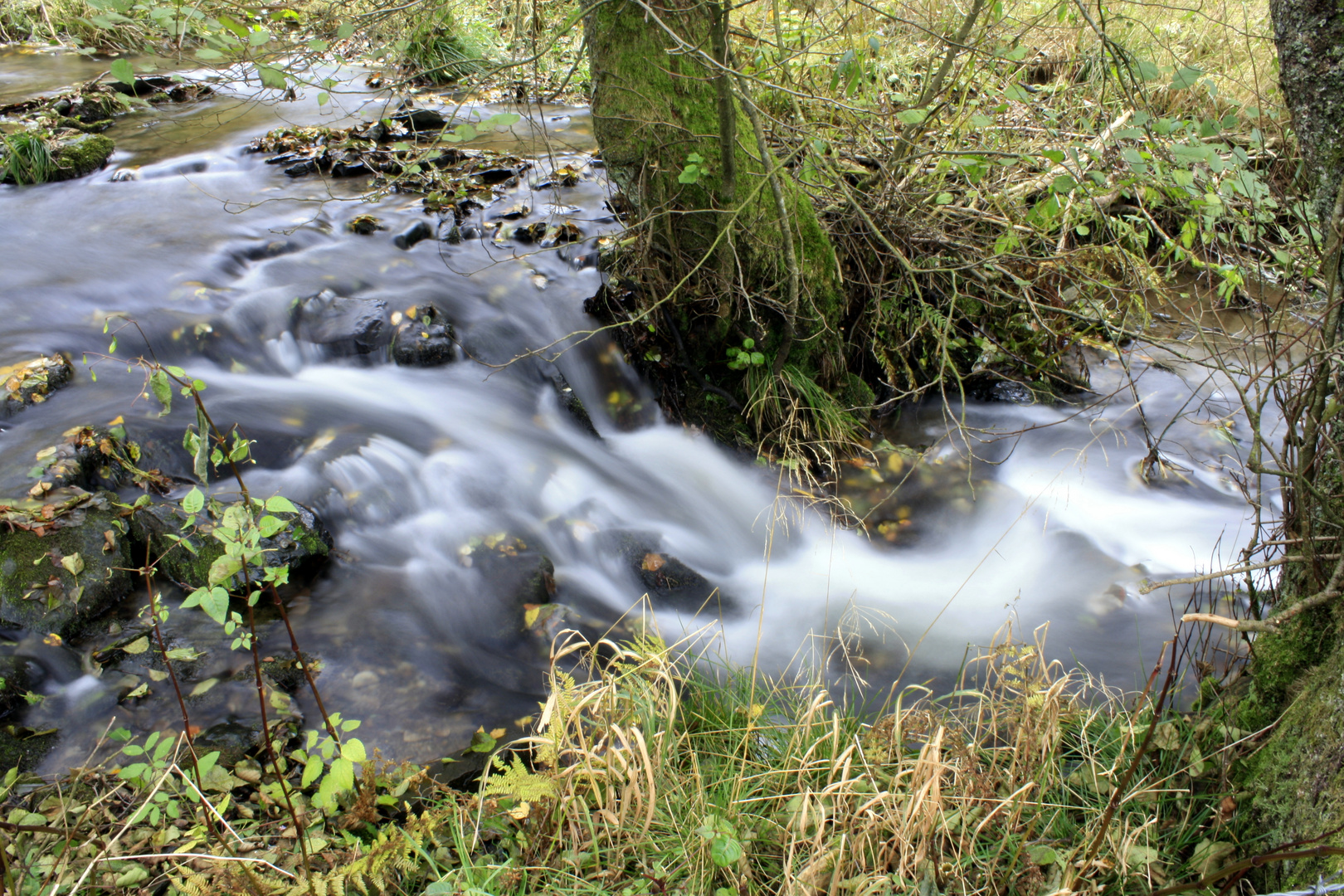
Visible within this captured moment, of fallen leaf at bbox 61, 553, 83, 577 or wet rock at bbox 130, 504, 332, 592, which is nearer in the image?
fallen leaf at bbox 61, 553, 83, 577

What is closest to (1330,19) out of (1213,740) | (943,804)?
(1213,740)

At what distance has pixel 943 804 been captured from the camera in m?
2.21

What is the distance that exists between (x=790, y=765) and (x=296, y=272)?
4.84m

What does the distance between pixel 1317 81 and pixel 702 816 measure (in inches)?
100.0

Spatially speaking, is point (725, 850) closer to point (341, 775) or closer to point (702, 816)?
point (702, 816)

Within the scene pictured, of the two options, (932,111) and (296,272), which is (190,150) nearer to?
(296,272)

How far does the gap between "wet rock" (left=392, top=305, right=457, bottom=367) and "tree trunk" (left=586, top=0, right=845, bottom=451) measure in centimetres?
121

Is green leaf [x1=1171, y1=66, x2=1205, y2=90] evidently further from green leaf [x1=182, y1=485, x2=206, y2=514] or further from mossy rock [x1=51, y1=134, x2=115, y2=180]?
mossy rock [x1=51, y1=134, x2=115, y2=180]

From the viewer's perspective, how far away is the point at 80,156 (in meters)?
6.69

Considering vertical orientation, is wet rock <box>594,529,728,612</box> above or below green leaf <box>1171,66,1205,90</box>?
below

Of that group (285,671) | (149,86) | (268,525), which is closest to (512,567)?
(285,671)

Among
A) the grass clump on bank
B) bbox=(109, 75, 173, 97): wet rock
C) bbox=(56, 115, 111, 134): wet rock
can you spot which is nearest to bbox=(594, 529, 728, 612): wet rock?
the grass clump on bank

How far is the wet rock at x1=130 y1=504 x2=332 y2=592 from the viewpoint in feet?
10.3

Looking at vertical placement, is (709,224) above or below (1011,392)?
above
